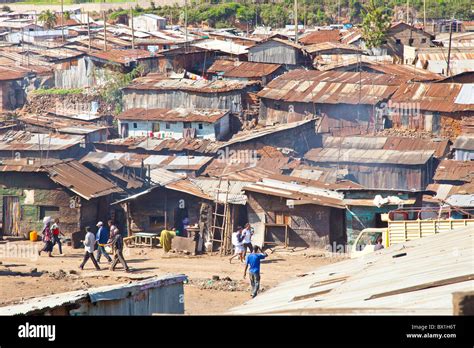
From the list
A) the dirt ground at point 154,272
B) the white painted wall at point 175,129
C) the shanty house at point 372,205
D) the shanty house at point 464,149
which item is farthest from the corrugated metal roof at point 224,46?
the shanty house at point 372,205

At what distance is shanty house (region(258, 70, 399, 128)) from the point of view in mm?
36594

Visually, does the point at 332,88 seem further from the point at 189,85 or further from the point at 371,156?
the point at 371,156

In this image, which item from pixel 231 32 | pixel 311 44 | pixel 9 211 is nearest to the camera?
pixel 9 211

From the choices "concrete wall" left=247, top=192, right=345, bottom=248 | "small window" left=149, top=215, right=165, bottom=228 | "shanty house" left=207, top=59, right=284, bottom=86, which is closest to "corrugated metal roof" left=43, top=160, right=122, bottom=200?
"small window" left=149, top=215, right=165, bottom=228

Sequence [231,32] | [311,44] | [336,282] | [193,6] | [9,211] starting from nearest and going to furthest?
[336,282], [9,211], [311,44], [231,32], [193,6]

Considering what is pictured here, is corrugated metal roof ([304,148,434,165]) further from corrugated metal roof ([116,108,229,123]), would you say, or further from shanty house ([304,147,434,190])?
corrugated metal roof ([116,108,229,123])

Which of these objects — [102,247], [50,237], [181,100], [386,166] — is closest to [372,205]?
[102,247]

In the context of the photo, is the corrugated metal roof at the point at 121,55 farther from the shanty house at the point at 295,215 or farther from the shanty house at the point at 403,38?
the shanty house at the point at 295,215

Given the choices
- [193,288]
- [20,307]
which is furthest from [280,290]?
Result: [193,288]

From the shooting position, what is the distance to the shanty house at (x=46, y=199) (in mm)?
23109

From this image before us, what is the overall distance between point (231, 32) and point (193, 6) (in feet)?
50.6

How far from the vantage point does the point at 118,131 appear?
125ft

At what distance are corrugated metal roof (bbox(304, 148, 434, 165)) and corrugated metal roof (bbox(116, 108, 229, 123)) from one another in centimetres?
652

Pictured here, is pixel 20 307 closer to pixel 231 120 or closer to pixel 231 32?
pixel 231 120
